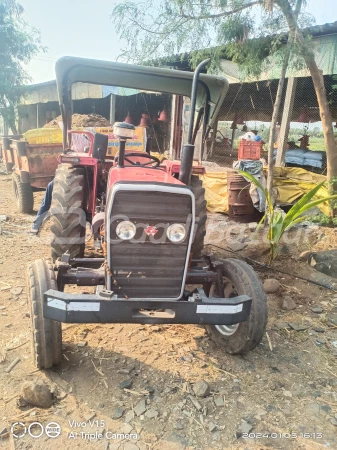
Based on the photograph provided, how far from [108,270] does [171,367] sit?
37.3 inches

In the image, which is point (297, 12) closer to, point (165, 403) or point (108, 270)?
point (108, 270)

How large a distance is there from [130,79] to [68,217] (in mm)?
1530

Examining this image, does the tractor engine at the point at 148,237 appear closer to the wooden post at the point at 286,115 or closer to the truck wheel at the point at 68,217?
the truck wheel at the point at 68,217

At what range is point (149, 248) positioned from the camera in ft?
8.30

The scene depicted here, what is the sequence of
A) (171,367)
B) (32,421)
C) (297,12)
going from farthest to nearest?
(297,12), (171,367), (32,421)

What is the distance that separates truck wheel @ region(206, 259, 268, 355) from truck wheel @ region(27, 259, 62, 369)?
1321 millimetres

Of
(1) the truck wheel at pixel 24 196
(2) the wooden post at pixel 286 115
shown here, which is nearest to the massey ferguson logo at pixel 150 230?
(1) the truck wheel at pixel 24 196

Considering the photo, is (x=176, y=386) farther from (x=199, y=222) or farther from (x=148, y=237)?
(x=199, y=222)

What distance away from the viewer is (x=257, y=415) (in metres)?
2.44

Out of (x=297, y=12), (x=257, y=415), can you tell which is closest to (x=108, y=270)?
(x=257, y=415)

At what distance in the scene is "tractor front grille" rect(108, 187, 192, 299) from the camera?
7.95ft

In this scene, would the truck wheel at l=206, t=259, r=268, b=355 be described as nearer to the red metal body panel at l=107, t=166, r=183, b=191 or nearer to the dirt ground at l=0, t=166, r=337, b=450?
the dirt ground at l=0, t=166, r=337, b=450

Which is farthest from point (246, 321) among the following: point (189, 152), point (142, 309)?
point (189, 152)

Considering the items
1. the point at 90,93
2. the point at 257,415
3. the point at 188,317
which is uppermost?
the point at 90,93
